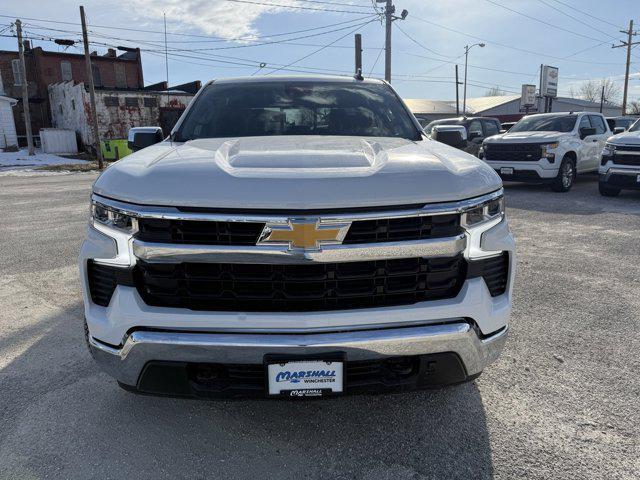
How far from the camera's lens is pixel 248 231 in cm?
Answer: 196

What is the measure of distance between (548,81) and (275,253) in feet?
166

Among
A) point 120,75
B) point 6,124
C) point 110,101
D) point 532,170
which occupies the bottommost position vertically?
point 532,170

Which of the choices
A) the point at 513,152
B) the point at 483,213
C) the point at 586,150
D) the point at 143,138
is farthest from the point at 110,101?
the point at 483,213

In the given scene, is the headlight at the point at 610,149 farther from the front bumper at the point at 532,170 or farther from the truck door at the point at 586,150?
the truck door at the point at 586,150

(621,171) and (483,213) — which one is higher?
(483,213)

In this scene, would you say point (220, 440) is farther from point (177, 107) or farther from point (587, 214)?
point (177, 107)

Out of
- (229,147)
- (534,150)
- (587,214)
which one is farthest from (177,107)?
(229,147)

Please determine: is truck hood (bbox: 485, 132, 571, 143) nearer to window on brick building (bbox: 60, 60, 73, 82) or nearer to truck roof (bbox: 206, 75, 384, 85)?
truck roof (bbox: 206, 75, 384, 85)

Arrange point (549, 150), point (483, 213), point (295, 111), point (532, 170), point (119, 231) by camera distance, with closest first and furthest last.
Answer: point (119, 231), point (483, 213), point (295, 111), point (549, 150), point (532, 170)

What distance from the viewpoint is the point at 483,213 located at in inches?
86.2

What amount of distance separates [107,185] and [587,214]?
8424mm

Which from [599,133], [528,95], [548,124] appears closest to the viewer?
[548,124]

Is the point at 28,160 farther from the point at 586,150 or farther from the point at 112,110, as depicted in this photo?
the point at 586,150

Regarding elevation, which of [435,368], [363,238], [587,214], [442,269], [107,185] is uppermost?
[107,185]
